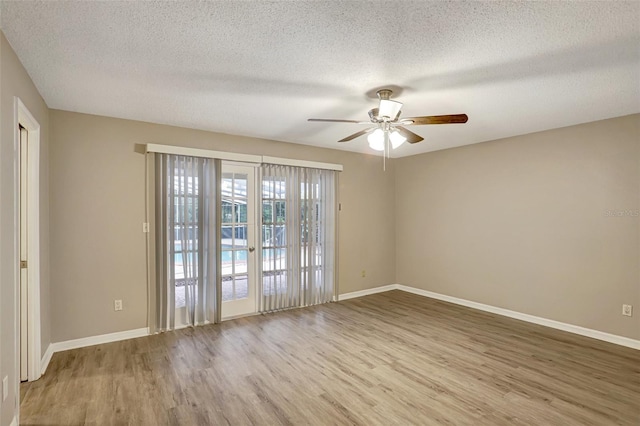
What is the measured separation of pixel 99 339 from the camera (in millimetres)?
3516

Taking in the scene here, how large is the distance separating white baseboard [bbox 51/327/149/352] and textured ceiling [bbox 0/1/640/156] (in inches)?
95.3

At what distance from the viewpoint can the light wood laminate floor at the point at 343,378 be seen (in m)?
2.30

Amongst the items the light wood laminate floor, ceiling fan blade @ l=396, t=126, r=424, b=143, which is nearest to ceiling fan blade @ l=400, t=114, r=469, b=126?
ceiling fan blade @ l=396, t=126, r=424, b=143

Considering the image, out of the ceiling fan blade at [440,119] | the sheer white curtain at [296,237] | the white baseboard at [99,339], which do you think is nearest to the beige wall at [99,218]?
the white baseboard at [99,339]

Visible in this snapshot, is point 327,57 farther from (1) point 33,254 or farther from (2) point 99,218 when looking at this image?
(2) point 99,218

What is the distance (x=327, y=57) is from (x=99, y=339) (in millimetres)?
3690

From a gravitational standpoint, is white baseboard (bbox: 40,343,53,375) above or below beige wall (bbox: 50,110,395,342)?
below

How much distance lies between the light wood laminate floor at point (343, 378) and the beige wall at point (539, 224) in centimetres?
52

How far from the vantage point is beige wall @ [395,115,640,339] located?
357 cm

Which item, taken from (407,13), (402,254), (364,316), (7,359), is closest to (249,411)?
(7,359)

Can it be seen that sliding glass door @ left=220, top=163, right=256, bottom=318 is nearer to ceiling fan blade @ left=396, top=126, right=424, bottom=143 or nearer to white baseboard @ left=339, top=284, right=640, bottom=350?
white baseboard @ left=339, top=284, right=640, bottom=350

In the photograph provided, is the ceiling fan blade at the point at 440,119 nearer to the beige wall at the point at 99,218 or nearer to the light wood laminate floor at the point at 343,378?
the light wood laminate floor at the point at 343,378

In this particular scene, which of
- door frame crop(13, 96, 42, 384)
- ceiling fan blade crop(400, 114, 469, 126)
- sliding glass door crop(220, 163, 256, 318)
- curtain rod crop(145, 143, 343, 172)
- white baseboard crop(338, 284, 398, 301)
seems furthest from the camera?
white baseboard crop(338, 284, 398, 301)

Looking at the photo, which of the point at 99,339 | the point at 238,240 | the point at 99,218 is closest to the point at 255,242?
the point at 238,240
